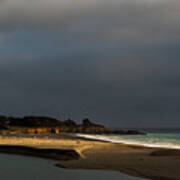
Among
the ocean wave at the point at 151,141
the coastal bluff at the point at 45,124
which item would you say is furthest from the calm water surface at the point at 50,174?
the coastal bluff at the point at 45,124

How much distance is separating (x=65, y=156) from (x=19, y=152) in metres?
6.66

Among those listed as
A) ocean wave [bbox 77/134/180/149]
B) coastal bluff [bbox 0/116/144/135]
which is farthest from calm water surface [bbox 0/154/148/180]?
coastal bluff [bbox 0/116/144/135]

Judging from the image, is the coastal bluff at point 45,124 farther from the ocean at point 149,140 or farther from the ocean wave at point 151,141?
the ocean wave at point 151,141

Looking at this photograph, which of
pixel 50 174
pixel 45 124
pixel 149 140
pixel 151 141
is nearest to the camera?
pixel 50 174

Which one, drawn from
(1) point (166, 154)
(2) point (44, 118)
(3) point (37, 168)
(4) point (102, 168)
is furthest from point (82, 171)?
(2) point (44, 118)

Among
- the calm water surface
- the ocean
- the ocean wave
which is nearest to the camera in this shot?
the calm water surface

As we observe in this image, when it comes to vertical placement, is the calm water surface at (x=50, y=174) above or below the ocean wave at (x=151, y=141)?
above

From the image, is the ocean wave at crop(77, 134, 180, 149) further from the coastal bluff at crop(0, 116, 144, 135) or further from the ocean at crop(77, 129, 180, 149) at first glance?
the coastal bluff at crop(0, 116, 144, 135)

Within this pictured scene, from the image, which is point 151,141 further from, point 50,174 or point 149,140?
point 50,174

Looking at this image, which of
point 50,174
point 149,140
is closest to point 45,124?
point 149,140

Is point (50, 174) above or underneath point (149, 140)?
above

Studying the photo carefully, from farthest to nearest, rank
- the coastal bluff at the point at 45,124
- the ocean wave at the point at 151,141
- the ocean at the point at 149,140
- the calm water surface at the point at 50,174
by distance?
1. the coastal bluff at the point at 45,124
2. the ocean at the point at 149,140
3. the ocean wave at the point at 151,141
4. the calm water surface at the point at 50,174

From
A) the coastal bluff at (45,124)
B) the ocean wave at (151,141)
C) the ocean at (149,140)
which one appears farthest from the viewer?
the coastal bluff at (45,124)

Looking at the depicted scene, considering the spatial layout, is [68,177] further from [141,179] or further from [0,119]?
[0,119]
